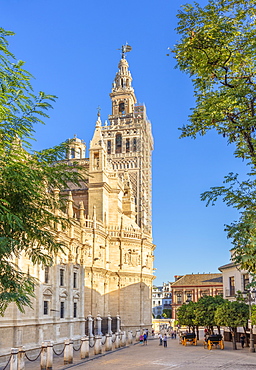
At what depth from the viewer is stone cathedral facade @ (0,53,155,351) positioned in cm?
2976

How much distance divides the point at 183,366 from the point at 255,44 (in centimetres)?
1892

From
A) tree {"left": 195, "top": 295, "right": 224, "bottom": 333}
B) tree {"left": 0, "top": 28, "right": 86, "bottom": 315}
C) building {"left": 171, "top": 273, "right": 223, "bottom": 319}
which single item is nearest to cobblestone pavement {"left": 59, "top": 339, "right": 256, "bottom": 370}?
tree {"left": 195, "top": 295, "right": 224, "bottom": 333}

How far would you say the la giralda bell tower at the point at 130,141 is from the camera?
8456 cm

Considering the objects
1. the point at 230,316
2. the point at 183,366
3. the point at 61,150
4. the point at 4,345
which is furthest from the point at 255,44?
the point at 230,316

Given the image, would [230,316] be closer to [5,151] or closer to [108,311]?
[108,311]

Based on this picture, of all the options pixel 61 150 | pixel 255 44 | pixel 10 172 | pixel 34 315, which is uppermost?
pixel 255 44

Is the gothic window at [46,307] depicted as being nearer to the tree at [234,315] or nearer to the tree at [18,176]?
the tree at [234,315]

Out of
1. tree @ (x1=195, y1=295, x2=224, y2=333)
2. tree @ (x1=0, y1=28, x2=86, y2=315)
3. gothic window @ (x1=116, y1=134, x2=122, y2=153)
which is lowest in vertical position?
tree @ (x1=195, y1=295, x2=224, y2=333)

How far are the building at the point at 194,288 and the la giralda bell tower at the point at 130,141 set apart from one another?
43.2ft

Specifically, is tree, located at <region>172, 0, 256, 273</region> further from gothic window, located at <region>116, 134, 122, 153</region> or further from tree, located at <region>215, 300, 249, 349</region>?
gothic window, located at <region>116, 134, 122, 153</region>

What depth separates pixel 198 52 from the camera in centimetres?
1178

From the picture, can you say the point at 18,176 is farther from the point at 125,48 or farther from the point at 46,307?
the point at 125,48

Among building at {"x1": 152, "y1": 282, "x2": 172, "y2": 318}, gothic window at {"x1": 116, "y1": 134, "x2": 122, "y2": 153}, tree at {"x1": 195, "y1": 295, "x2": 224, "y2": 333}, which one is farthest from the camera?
building at {"x1": 152, "y1": 282, "x2": 172, "y2": 318}

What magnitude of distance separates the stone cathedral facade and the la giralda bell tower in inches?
8.0
